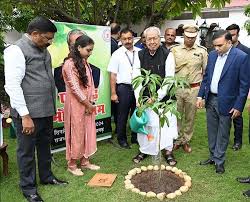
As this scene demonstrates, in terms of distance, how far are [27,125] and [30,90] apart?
358 millimetres

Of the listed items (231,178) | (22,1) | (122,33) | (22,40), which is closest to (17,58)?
(22,40)

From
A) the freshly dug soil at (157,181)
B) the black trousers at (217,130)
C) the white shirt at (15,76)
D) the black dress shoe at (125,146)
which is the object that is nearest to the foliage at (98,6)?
the black trousers at (217,130)

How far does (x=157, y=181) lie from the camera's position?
4.03 m

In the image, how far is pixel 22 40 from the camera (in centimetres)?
338

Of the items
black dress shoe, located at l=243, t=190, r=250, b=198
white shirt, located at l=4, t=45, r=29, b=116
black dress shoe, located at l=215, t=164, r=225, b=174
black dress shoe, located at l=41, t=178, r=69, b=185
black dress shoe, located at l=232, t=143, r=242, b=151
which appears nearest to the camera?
white shirt, located at l=4, t=45, r=29, b=116

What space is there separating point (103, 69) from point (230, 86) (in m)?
1.97

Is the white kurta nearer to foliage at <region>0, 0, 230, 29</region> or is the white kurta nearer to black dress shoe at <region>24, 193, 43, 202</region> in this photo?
foliage at <region>0, 0, 230, 29</region>

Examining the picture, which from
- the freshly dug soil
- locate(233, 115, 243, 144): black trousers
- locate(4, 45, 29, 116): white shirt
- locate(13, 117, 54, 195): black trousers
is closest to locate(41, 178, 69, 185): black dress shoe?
locate(13, 117, 54, 195): black trousers

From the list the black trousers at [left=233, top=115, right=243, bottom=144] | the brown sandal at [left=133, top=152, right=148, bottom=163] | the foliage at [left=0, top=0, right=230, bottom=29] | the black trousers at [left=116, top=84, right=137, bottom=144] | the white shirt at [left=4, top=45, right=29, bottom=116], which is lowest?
the brown sandal at [left=133, top=152, right=148, bottom=163]

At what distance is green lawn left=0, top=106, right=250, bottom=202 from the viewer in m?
3.73

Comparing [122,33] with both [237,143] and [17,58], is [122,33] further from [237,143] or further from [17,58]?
[237,143]

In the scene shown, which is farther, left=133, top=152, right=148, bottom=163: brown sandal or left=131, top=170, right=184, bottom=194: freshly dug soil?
left=133, top=152, right=148, bottom=163: brown sandal

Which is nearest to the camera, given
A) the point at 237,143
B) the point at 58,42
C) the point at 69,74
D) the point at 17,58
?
the point at 17,58

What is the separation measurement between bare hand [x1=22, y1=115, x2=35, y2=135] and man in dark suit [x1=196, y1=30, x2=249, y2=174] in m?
2.17
